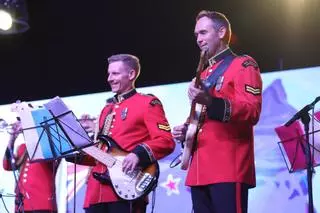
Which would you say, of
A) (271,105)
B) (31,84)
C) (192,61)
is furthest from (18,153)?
(271,105)

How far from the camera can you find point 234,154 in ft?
9.43

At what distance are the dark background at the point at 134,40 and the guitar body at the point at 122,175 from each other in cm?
228

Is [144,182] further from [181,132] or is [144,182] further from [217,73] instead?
[217,73]

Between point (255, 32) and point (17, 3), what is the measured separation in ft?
8.62

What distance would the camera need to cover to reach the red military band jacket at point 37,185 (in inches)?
191

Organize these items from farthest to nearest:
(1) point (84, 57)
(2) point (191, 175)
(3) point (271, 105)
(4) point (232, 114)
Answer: (1) point (84, 57) → (3) point (271, 105) → (2) point (191, 175) → (4) point (232, 114)

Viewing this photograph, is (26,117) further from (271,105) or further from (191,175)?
(271,105)

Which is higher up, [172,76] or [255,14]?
[255,14]

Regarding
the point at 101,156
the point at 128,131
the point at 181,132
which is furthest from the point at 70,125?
the point at 181,132

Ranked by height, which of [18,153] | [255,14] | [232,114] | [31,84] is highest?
[255,14]

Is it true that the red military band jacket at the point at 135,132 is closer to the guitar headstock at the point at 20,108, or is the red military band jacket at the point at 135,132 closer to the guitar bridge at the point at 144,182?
the guitar bridge at the point at 144,182

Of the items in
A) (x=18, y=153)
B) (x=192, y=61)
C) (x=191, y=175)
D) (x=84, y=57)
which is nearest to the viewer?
(x=191, y=175)

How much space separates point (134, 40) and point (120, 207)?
309 cm

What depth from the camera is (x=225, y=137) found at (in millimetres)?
2898
